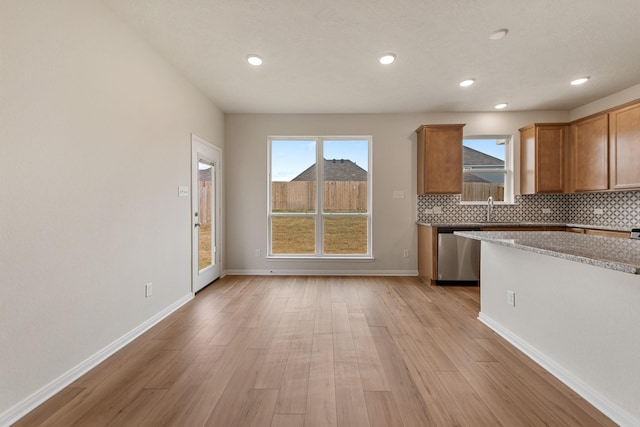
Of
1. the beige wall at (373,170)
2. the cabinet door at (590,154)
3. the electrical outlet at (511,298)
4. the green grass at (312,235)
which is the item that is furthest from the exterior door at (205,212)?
the cabinet door at (590,154)

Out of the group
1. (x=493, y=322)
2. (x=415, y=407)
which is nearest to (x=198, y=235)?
(x=415, y=407)

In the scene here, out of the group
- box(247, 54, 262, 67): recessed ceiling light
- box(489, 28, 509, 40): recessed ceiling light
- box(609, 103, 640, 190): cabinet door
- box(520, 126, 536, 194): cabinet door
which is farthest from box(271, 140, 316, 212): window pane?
box(609, 103, 640, 190): cabinet door

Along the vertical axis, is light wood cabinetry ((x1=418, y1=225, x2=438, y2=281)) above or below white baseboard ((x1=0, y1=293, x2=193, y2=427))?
above

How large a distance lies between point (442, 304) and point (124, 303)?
10.6 ft

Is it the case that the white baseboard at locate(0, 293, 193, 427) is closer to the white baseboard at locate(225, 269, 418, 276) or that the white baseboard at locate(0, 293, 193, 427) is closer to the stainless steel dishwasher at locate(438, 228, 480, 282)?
the white baseboard at locate(225, 269, 418, 276)

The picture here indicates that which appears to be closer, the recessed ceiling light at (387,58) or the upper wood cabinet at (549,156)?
the recessed ceiling light at (387,58)

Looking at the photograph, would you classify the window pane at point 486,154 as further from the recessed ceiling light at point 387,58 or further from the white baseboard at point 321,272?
the recessed ceiling light at point 387,58

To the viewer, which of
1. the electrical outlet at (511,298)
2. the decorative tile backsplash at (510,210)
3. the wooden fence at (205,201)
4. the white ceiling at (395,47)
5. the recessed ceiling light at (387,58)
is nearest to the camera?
the white ceiling at (395,47)

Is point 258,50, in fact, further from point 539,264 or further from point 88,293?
point 539,264

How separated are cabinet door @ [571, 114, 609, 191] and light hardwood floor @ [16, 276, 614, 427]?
2789 mm

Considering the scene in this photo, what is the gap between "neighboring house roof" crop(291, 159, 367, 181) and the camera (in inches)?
184

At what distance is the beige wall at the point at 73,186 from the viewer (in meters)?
1.48

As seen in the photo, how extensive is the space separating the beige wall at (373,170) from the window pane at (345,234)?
21 cm

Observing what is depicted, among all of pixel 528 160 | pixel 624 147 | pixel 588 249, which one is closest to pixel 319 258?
pixel 588 249
